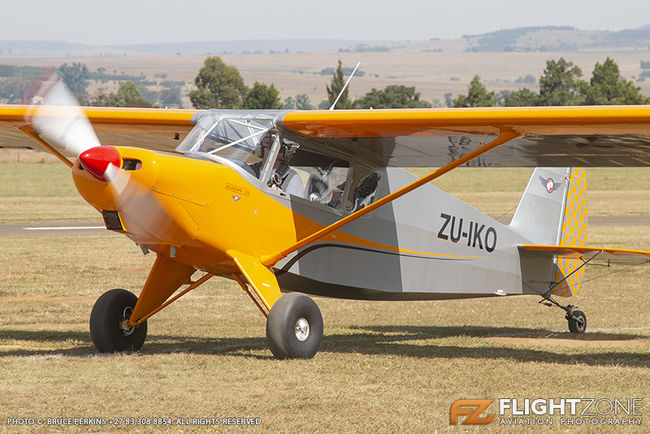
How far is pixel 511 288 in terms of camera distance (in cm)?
1256

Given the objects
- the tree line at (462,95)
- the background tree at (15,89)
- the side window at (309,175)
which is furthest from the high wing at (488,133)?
the tree line at (462,95)

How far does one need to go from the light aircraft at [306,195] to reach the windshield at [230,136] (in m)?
0.02

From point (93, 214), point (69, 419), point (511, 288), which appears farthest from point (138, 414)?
point (93, 214)

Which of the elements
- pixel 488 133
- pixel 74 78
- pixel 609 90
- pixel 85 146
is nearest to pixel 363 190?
pixel 488 133

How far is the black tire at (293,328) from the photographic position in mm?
8844

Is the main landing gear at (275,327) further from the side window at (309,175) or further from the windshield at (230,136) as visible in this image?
the windshield at (230,136)

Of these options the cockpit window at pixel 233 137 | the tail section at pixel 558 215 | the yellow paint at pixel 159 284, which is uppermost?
the cockpit window at pixel 233 137

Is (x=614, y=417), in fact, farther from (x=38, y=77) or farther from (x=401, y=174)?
(x=38, y=77)

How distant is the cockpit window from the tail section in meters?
5.08

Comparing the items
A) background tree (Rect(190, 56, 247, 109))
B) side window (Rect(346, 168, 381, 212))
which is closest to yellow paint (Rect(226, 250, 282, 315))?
side window (Rect(346, 168, 381, 212))

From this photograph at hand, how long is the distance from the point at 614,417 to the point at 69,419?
3937mm

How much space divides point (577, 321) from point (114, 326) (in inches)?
252

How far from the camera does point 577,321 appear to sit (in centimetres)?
1251

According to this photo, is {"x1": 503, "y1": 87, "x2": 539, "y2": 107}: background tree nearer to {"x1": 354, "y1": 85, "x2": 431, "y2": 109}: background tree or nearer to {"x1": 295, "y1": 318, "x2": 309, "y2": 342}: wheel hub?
{"x1": 354, "y1": 85, "x2": 431, "y2": 109}: background tree
